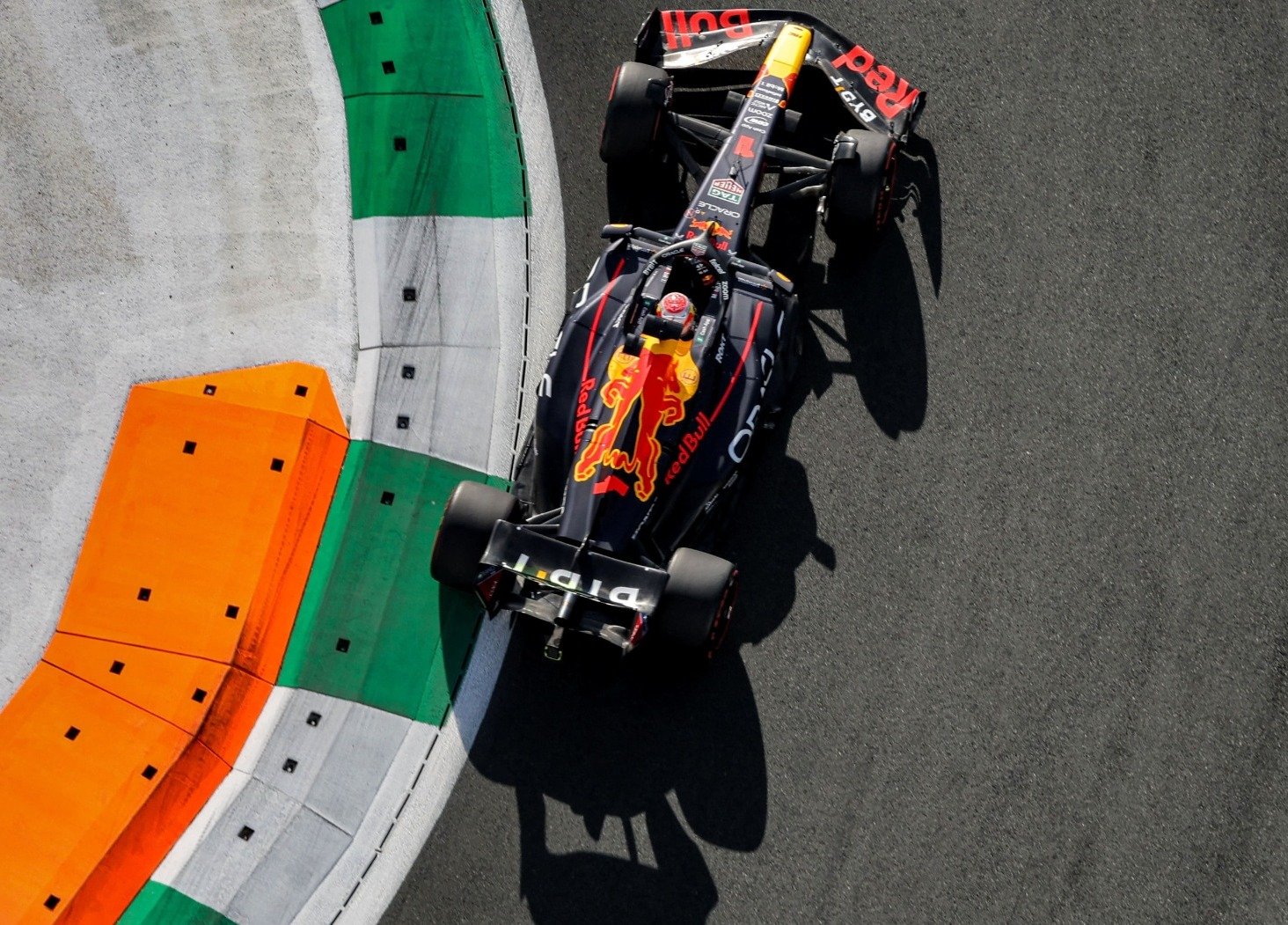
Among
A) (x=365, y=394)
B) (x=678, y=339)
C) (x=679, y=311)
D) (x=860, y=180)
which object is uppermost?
(x=860, y=180)

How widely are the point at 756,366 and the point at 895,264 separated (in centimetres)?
197

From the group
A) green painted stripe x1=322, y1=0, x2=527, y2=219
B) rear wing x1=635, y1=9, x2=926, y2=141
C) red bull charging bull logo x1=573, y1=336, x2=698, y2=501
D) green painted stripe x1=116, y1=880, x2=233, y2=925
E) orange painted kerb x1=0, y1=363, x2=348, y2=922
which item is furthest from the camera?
green painted stripe x1=322, y1=0, x2=527, y2=219

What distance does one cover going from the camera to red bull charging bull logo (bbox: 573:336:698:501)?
9.24 m

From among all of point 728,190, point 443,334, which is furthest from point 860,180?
point 443,334

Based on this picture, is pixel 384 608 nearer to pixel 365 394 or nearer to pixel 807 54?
pixel 365 394

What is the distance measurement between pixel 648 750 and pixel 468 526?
7.49ft

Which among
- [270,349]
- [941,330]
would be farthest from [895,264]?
[270,349]

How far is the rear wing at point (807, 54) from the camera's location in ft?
35.7

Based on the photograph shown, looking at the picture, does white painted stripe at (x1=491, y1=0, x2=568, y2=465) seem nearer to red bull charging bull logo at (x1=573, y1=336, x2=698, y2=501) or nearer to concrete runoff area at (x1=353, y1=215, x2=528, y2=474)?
concrete runoff area at (x1=353, y1=215, x2=528, y2=474)

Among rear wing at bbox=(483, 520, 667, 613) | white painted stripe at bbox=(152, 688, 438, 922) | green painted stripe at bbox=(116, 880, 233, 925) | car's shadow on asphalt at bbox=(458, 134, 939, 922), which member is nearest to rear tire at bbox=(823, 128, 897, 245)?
car's shadow on asphalt at bbox=(458, 134, 939, 922)

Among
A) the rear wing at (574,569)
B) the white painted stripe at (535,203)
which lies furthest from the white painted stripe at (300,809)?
the white painted stripe at (535,203)

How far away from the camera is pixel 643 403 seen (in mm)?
9305

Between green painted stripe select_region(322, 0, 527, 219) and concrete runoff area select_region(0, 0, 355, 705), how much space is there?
0.79 feet

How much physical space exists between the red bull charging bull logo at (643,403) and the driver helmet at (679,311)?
4.8 inches
